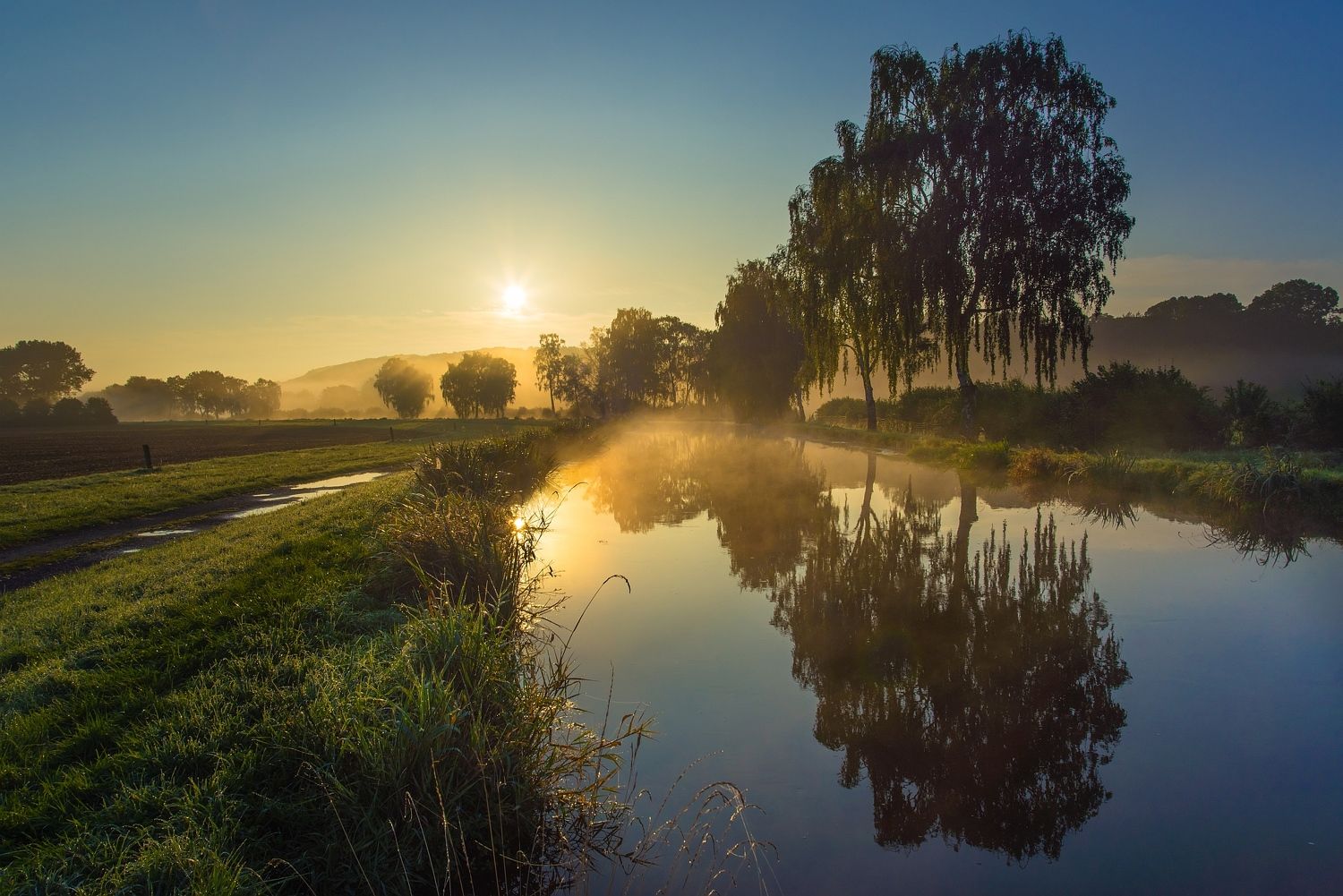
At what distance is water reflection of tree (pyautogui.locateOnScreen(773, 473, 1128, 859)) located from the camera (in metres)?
3.77

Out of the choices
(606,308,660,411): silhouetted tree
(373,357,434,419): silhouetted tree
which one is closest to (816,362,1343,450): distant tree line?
(606,308,660,411): silhouetted tree

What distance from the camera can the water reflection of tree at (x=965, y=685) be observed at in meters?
3.77

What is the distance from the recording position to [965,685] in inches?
205

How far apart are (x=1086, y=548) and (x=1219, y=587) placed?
1949 mm

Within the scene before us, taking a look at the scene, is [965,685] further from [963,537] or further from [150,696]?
[150,696]

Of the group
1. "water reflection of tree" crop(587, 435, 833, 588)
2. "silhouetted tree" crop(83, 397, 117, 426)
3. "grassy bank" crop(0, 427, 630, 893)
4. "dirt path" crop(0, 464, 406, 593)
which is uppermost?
"silhouetted tree" crop(83, 397, 117, 426)

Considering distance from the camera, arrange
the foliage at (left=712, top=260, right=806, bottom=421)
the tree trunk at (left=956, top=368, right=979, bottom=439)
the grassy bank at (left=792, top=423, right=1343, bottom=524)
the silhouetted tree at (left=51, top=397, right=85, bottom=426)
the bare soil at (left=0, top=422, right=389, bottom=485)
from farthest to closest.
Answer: the silhouetted tree at (left=51, top=397, right=85, bottom=426), the foliage at (left=712, top=260, right=806, bottom=421), the bare soil at (left=0, top=422, right=389, bottom=485), the tree trunk at (left=956, top=368, right=979, bottom=439), the grassy bank at (left=792, top=423, right=1343, bottom=524)

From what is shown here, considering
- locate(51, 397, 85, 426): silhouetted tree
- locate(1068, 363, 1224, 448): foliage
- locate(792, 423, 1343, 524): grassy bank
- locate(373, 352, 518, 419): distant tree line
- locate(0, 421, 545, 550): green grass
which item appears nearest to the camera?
locate(792, 423, 1343, 524): grassy bank

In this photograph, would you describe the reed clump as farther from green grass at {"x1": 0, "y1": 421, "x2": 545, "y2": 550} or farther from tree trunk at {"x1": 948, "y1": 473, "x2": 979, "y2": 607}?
green grass at {"x1": 0, "y1": 421, "x2": 545, "y2": 550}

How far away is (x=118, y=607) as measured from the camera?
7.02 metres

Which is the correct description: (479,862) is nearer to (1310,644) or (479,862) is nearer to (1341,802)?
(1341,802)

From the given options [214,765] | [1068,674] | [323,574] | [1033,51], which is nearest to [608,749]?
[214,765]

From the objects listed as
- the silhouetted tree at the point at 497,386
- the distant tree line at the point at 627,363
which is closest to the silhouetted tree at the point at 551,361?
the distant tree line at the point at 627,363

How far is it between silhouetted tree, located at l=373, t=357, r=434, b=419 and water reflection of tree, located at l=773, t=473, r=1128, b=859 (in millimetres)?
110195
